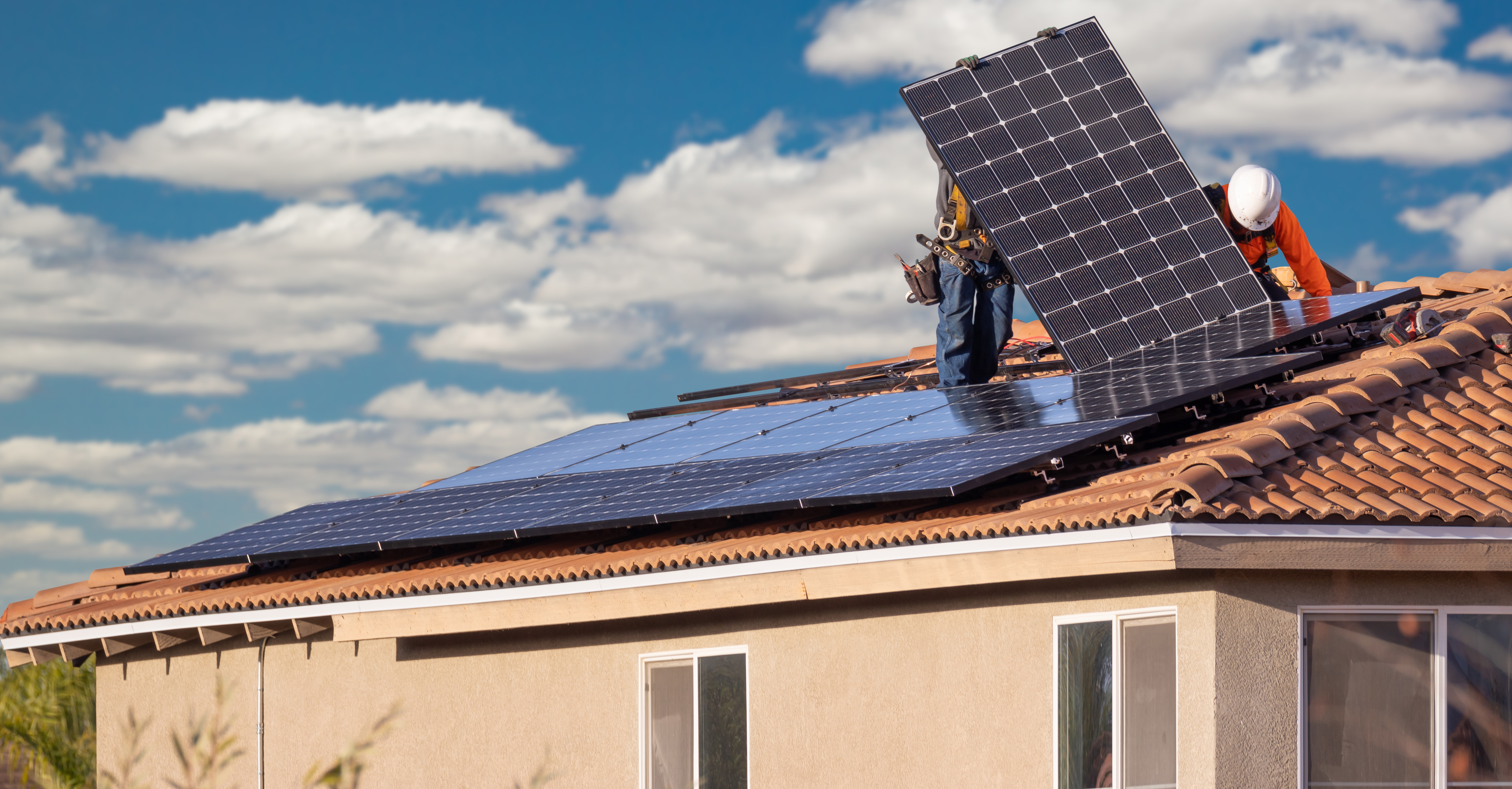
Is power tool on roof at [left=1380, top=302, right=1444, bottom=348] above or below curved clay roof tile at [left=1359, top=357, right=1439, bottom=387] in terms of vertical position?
above

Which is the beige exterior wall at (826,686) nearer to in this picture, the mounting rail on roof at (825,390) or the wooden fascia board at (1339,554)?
the wooden fascia board at (1339,554)

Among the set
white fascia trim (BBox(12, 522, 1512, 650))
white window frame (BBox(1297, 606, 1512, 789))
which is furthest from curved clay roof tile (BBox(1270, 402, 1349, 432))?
white window frame (BBox(1297, 606, 1512, 789))

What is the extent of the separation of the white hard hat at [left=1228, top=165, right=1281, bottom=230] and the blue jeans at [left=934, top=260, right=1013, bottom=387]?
2355 mm

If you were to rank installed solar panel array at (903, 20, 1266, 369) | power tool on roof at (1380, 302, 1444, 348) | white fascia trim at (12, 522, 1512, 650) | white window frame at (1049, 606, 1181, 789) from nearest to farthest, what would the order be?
white fascia trim at (12, 522, 1512, 650) → white window frame at (1049, 606, 1181, 789) → power tool on roof at (1380, 302, 1444, 348) → installed solar panel array at (903, 20, 1266, 369)

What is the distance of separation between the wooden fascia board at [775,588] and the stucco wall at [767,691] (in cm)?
28

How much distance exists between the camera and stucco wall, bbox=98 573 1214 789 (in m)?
10.4

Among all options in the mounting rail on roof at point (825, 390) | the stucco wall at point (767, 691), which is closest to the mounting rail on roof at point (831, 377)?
the mounting rail on roof at point (825, 390)

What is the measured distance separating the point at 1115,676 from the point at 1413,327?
170 inches

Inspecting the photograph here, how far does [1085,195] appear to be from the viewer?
50.0ft

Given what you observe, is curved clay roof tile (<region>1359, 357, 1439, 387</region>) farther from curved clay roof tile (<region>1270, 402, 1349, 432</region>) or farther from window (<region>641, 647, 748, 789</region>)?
window (<region>641, 647, 748, 789</region>)

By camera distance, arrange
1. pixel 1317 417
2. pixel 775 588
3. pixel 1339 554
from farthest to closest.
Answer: pixel 775 588 < pixel 1317 417 < pixel 1339 554

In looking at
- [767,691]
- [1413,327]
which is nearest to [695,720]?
[767,691]

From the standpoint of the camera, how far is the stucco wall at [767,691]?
34.1ft

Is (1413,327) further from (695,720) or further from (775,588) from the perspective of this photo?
(695,720)
